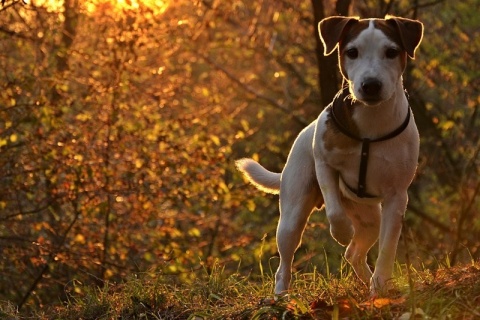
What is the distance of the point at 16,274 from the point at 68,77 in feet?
7.93

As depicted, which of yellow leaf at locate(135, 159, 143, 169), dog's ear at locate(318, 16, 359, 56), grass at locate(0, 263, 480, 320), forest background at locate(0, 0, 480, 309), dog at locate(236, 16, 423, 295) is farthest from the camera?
yellow leaf at locate(135, 159, 143, 169)

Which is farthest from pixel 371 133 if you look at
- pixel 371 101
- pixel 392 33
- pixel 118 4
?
pixel 118 4

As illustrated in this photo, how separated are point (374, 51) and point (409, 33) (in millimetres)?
257

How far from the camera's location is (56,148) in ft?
33.1

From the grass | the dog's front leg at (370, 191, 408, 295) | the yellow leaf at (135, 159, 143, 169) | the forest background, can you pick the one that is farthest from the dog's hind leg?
the yellow leaf at (135, 159, 143, 169)

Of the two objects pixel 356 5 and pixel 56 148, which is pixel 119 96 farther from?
pixel 356 5

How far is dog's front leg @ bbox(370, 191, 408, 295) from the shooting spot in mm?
5758

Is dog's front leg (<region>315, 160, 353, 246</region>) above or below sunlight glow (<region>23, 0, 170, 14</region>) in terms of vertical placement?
below

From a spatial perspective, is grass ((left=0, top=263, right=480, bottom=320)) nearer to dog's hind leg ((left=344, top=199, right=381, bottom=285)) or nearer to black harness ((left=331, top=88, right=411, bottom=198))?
dog's hind leg ((left=344, top=199, right=381, bottom=285))

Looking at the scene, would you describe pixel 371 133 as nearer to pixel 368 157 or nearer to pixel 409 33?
pixel 368 157

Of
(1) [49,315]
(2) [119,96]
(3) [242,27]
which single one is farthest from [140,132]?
(3) [242,27]

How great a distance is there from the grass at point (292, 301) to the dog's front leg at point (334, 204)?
0.85ft

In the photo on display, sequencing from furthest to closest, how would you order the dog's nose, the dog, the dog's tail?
the dog's tail, the dog, the dog's nose

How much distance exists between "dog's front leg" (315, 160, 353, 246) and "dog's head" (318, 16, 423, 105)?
54 centimetres
